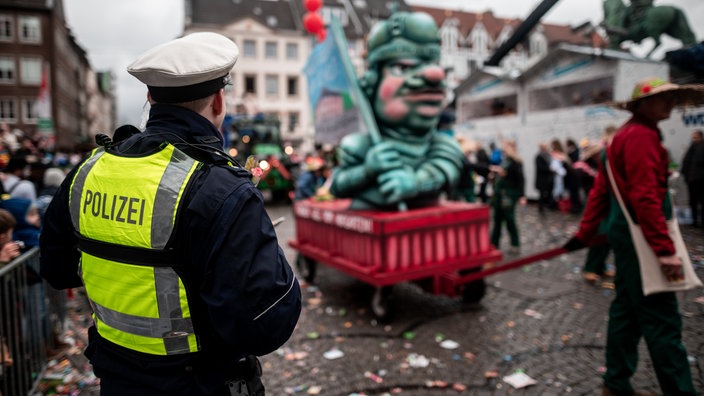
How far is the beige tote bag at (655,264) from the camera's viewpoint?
2.73 meters

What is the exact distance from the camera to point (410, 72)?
495cm

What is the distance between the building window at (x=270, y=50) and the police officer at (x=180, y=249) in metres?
38.2

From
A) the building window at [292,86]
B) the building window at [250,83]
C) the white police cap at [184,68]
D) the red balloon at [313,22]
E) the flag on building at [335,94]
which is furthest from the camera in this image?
the building window at [292,86]

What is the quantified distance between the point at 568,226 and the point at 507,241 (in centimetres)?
186

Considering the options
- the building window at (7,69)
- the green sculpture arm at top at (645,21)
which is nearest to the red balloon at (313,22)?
the green sculpture arm at top at (645,21)

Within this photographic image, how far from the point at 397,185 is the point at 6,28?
132 feet

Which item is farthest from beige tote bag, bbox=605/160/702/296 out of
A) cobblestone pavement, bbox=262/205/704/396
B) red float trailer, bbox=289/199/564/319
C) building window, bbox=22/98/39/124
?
building window, bbox=22/98/39/124

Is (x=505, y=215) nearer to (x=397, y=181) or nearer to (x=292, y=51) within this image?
(x=397, y=181)

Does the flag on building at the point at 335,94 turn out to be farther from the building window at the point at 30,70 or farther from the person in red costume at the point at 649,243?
the building window at the point at 30,70

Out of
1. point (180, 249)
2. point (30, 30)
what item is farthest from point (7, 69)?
point (180, 249)

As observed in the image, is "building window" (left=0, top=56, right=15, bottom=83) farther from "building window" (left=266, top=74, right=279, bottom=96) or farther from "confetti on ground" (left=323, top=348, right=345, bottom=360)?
"confetti on ground" (left=323, top=348, right=345, bottom=360)

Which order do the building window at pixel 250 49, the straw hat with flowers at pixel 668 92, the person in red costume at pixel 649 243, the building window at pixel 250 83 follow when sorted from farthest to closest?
the building window at pixel 250 83 < the building window at pixel 250 49 < the straw hat with flowers at pixel 668 92 < the person in red costume at pixel 649 243

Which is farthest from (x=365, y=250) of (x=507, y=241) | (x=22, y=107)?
(x=22, y=107)

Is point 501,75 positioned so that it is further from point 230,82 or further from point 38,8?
point 38,8
